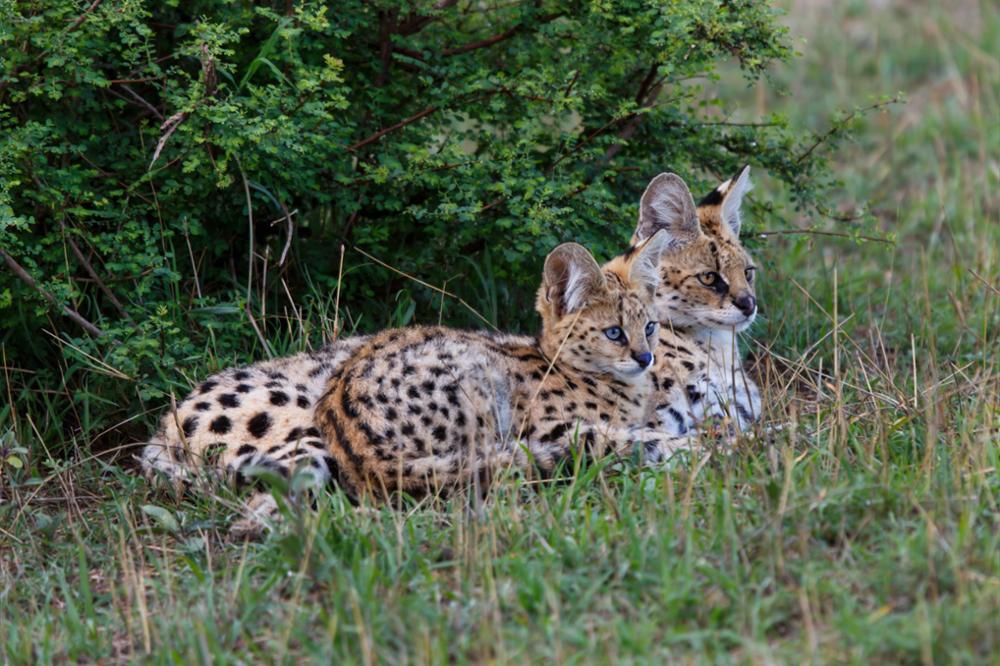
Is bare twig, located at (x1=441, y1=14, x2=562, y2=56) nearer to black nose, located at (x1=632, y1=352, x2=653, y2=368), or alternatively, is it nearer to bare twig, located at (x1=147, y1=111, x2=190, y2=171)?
bare twig, located at (x1=147, y1=111, x2=190, y2=171)

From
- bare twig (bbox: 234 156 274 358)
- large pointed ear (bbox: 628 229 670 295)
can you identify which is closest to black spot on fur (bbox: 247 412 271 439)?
bare twig (bbox: 234 156 274 358)

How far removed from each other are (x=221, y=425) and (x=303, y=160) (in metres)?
1.54

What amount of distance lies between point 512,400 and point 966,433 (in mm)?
1851

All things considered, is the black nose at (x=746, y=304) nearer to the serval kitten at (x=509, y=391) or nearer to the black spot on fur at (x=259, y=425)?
the serval kitten at (x=509, y=391)

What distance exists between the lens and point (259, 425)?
5738mm

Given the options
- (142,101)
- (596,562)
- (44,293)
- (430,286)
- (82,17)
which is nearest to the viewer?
(596,562)

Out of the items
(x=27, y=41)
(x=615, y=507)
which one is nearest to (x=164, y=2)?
(x=27, y=41)

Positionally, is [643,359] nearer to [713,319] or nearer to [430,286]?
→ [713,319]

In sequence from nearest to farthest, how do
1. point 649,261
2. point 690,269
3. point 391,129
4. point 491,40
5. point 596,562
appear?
point 596,562, point 649,261, point 690,269, point 391,129, point 491,40

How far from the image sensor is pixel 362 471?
17.6 ft

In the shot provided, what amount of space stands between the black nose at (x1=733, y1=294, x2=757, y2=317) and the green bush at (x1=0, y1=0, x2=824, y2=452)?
2.41ft

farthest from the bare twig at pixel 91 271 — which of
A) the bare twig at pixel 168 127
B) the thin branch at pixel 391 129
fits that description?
the thin branch at pixel 391 129

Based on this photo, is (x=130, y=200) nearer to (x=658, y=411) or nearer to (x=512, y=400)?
(x=512, y=400)

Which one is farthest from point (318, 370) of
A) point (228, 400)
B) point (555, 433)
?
point (555, 433)
